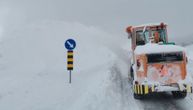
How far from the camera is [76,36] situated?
103 ft

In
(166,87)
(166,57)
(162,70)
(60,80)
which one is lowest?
(166,87)

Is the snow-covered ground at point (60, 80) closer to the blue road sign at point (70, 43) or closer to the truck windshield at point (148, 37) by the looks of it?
the blue road sign at point (70, 43)

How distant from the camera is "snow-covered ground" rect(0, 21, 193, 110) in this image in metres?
13.5

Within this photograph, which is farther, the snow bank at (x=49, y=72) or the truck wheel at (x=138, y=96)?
the truck wheel at (x=138, y=96)

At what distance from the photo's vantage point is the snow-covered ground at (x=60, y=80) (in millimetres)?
13523

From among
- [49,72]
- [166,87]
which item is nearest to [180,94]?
[166,87]

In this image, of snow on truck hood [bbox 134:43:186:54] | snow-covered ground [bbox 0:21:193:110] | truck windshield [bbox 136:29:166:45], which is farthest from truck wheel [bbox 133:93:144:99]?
truck windshield [bbox 136:29:166:45]

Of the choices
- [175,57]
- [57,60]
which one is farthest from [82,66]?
[175,57]

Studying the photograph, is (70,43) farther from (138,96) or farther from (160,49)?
(160,49)

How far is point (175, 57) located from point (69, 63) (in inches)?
165

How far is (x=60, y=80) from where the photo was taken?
642 inches

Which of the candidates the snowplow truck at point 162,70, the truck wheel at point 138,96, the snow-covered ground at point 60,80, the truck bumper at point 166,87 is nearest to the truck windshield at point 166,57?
the snowplow truck at point 162,70

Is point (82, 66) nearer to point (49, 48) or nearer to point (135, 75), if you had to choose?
point (49, 48)

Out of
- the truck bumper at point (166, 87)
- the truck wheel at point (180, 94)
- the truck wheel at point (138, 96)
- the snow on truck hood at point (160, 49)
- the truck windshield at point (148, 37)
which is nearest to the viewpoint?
the truck bumper at point (166, 87)
